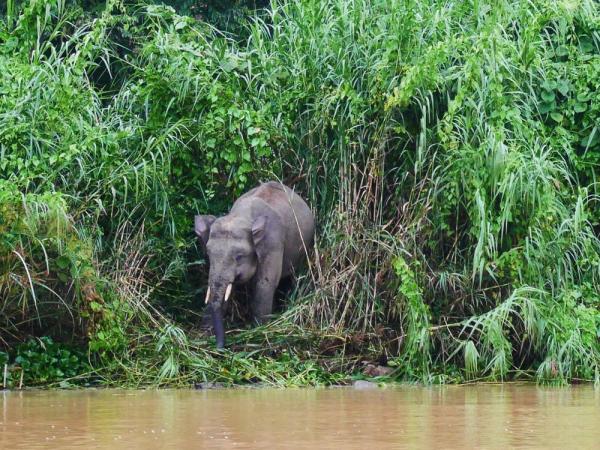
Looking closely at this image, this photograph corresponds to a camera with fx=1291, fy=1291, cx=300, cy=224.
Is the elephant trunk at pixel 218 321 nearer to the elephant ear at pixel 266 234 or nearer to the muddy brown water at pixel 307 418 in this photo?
the elephant ear at pixel 266 234

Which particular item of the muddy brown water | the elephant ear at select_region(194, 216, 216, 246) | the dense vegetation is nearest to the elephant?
the elephant ear at select_region(194, 216, 216, 246)

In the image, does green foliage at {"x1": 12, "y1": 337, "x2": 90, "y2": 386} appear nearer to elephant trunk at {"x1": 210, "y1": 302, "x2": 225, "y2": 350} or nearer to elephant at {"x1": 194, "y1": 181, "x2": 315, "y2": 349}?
elephant trunk at {"x1": 210, "y1": 302, "x2": 225, "y2": 350}

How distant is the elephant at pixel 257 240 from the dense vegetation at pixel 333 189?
0.22 metres

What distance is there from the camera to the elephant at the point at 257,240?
993 cm

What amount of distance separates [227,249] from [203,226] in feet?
0.89

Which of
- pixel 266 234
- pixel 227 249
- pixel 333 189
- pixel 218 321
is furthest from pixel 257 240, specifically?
pixel 218 321

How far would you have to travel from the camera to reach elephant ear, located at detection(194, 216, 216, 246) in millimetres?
10031

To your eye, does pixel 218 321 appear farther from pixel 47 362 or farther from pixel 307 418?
pixel 307 418

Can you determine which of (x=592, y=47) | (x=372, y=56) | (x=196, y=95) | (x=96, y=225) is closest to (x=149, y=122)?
(x=196, y=95)

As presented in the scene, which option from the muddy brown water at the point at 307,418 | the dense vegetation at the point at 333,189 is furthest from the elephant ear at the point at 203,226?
the muddy brown water at the point at 307,418

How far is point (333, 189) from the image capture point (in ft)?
33.8

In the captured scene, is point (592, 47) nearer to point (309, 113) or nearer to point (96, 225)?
point (309, 113)

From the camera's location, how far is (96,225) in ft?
31.9

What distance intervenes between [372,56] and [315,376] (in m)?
2.73
